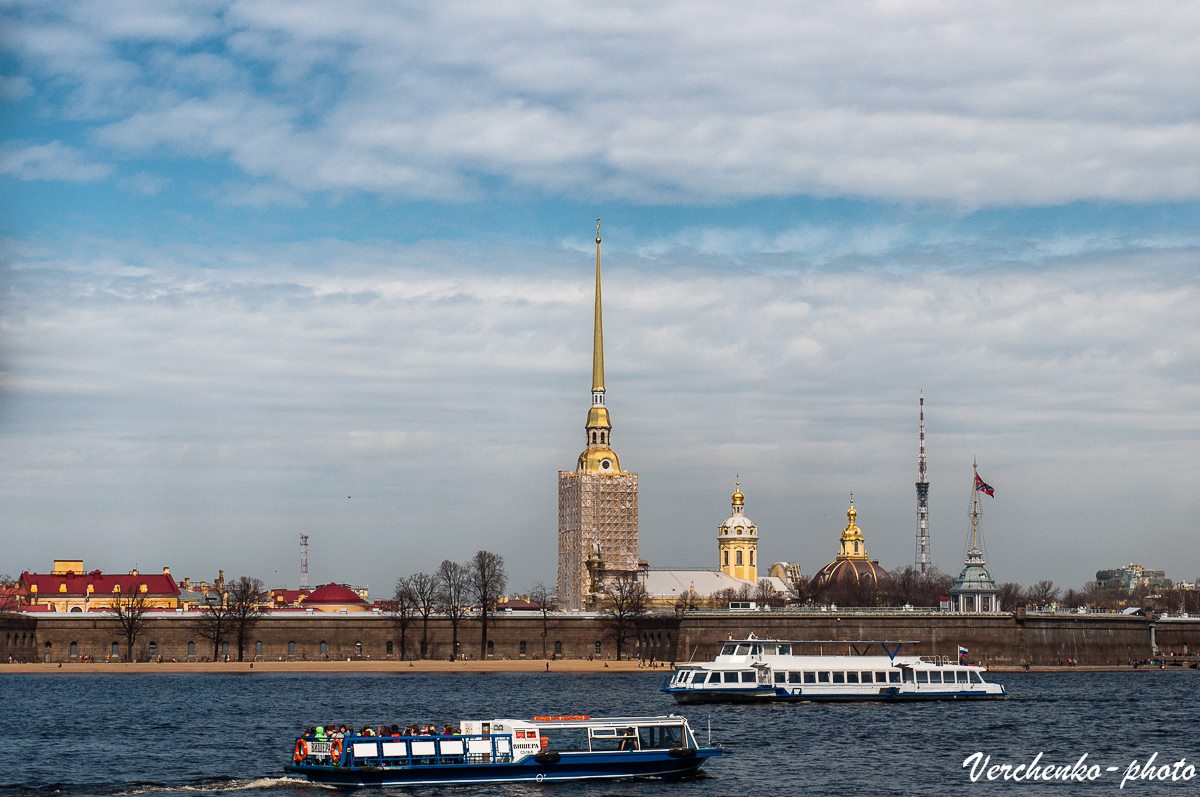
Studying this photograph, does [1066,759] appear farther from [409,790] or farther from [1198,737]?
[409,790]

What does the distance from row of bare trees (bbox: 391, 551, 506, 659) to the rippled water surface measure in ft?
91.1

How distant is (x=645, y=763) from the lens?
64312mm

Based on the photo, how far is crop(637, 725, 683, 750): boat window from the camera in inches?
2571

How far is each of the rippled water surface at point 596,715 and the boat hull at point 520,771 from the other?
0.45m

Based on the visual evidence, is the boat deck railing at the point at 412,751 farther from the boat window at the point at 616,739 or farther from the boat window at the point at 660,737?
the boat window at the point at 660,737

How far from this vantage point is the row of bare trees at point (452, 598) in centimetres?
16175

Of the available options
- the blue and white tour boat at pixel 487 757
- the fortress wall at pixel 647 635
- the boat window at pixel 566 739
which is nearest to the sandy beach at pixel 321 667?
the fortress wall at pixel 647 635

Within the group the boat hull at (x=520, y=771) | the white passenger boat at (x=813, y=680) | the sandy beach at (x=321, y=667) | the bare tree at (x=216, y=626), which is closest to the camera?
the boat hull at (x=520, y=771)

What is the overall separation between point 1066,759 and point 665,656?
8648 centimetres

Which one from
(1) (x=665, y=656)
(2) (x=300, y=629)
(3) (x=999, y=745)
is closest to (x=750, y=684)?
(3) (x=999, y=745)

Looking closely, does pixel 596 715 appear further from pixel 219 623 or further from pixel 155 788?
pixel 219 623

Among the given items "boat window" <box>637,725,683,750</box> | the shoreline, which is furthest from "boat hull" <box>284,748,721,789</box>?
the shoreline

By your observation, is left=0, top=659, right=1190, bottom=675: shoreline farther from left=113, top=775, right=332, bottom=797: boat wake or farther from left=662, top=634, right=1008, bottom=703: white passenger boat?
left=113, top=775, right=332, bottom=797: boat wake

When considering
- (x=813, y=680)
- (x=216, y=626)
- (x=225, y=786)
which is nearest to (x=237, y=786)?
(x=225, y=786)
